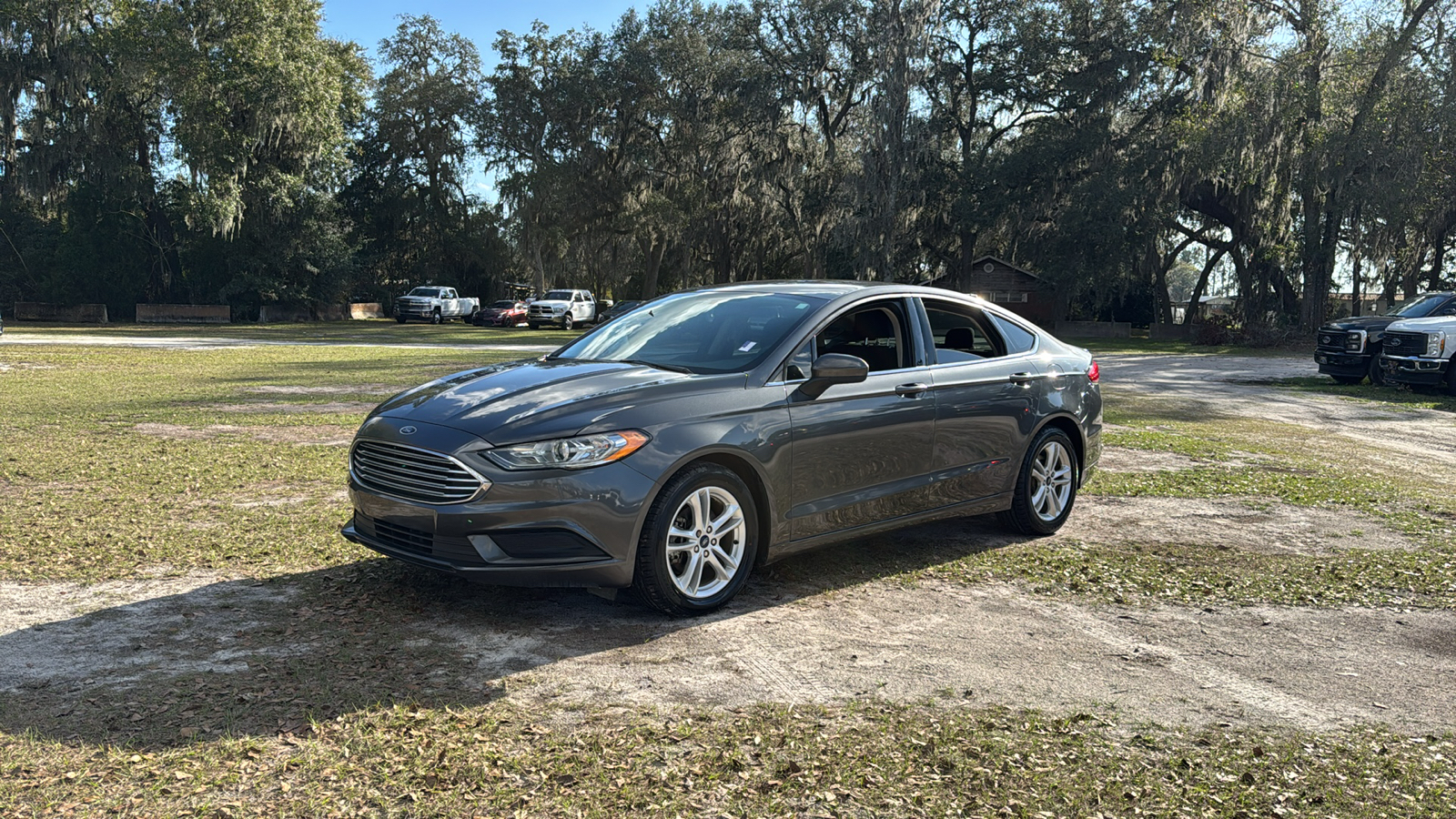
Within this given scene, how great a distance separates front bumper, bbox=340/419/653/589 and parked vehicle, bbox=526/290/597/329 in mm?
43930

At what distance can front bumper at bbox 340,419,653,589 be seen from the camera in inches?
188

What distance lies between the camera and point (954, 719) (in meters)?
4.04

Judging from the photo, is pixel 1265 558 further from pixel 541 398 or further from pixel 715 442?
pixel 541 398

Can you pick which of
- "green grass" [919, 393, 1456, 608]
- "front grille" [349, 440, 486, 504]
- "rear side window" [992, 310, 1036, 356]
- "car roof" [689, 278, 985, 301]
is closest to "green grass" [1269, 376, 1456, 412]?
"green grass" [919, 393, 1456, 608]

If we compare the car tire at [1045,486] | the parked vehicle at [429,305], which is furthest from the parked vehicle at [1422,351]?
the parked vehicle at [429,305]

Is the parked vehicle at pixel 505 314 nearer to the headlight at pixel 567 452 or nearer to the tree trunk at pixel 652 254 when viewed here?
the tree trunk at pixel 652 254

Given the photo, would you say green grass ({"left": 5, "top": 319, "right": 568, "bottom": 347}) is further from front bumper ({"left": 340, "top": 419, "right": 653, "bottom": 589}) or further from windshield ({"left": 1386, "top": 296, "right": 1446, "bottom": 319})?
front bumper ({"left": 340, "top": 419, "right": 653, "bottom": 589})

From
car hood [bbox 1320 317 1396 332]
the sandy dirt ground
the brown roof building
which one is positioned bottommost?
the sandy dirt ground

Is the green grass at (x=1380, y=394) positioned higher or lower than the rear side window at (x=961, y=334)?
lower

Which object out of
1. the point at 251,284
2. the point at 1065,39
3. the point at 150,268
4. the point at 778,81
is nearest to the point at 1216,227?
the point at 1065,39

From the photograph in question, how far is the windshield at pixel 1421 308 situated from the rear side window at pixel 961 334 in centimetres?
1653

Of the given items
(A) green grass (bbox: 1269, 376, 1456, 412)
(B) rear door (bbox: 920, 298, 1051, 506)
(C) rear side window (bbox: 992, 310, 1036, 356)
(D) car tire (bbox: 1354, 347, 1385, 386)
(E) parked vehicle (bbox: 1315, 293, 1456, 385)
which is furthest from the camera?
(D) car tire (bbox: 1354, 347, 1385, 386)

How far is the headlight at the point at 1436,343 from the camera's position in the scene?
18.8m

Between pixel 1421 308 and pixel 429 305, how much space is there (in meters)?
42.0
